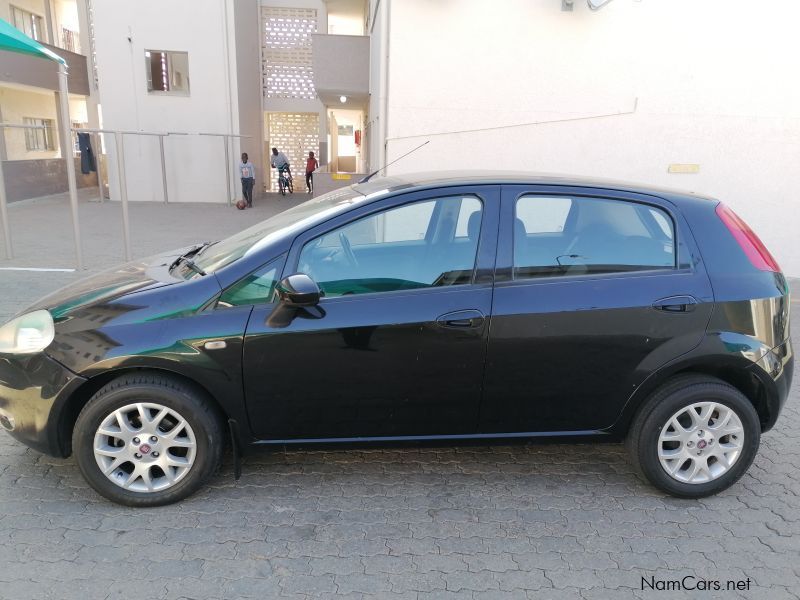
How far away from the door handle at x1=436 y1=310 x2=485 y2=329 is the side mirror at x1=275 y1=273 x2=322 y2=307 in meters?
0.61

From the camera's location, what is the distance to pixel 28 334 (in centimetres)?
304

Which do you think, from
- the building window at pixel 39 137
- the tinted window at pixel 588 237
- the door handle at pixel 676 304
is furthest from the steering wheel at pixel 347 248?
the building window at pixel 39 137

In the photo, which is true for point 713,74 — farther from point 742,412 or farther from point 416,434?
point 416,434

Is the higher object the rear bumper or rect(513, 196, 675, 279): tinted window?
rect(513, 196, 675, 279): tinted window

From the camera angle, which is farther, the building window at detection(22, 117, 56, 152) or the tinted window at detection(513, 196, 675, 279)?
the building window at detection(22, 117, 56, 152)

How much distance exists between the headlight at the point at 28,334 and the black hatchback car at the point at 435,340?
11mm

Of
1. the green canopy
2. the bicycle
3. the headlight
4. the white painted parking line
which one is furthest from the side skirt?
the bicycle

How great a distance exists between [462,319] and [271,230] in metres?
1.20

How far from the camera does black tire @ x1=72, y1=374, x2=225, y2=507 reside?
2.91 m

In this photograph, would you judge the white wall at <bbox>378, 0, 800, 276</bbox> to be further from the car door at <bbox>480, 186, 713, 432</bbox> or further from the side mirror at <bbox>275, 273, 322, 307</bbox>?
the side mirror at <bbox>275, 273, 322, 307</bbox>

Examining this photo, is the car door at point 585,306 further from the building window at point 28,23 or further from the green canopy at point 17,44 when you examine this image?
the building window at point 28,23

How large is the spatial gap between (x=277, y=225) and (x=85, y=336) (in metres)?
1.14

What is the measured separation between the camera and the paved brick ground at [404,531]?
2.59 meters

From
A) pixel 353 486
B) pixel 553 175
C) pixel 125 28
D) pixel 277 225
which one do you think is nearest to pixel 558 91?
pixel 553 175
